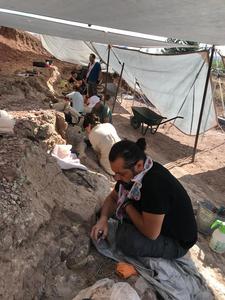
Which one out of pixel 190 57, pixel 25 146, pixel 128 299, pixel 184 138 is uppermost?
pixel 190 57

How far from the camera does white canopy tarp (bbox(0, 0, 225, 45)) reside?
8.24 feet

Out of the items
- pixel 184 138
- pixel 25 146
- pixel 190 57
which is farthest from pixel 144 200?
pixel 184 138

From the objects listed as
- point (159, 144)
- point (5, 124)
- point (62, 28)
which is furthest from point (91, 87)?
point (5, 124)

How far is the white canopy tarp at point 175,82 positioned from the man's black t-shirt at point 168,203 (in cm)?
505

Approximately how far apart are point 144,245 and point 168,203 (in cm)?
41

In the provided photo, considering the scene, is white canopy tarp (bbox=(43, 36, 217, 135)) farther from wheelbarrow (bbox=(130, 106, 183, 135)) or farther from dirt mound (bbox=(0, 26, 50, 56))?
dirt mound (bbox=(0, 26, 50, 56))

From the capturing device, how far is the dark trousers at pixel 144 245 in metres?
2.40

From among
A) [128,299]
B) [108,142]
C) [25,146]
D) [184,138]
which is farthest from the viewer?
[184,138]

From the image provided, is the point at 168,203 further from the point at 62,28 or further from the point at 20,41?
the point at 20,41

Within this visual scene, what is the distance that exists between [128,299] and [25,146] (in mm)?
1654

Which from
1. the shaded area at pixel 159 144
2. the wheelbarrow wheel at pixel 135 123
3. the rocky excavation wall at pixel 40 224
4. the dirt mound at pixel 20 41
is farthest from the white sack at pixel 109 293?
the dirt mound at pixel 20 41

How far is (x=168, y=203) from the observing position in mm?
2225

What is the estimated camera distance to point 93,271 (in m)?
2.41

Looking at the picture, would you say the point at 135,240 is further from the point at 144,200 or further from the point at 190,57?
the point at 190,57
